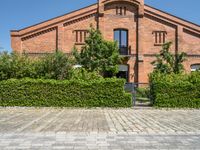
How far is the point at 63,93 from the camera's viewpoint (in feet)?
62.6

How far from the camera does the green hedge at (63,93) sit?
19000 mm

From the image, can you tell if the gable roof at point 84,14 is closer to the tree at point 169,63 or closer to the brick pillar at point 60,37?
the brick pillar at point 60,37

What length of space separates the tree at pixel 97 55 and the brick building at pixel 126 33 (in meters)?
5.90

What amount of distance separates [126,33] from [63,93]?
1668cm

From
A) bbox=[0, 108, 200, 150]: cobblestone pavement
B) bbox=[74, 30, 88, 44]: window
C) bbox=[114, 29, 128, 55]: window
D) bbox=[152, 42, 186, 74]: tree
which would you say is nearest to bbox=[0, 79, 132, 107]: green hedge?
bbox=[0, 108, 200, 150]: cobblestone pavement

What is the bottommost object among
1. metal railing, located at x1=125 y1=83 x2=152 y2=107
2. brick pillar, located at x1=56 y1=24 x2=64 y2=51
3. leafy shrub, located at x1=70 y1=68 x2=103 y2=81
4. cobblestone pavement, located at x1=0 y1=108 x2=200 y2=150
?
cobblestone pavement, located at x1=0 y1=108 x2=200 y2=150

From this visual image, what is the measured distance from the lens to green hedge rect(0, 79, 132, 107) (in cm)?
1900

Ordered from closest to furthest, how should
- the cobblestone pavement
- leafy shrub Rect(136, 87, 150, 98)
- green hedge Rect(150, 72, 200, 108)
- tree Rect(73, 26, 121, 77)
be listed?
the cobblestone pavement, green hedge Rect(150, 72, 200, 108), leafy shrub Rect(136, 87, 150, 98), tree Rect(73, 26, 121, 77)

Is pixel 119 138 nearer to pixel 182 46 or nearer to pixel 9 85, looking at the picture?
pixel 9 85

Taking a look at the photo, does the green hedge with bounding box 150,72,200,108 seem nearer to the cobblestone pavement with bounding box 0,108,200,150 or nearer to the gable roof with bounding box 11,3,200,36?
the cobblestone pavement with bounding box 0,108,200,150

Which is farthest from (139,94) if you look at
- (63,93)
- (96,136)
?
(96,136)

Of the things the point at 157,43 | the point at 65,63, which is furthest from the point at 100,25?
the point at 65,63

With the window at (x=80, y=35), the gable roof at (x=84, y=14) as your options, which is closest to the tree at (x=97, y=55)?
the window at (x=80, y=35)

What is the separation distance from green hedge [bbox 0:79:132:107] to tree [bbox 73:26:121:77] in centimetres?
715
